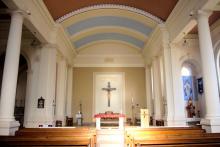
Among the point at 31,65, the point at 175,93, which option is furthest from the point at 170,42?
the point at 31,65

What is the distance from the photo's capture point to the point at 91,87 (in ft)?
44.0

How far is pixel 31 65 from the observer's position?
29.4 feet

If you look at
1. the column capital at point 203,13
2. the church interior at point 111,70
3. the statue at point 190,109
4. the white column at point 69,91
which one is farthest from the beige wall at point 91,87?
the column capital at point 203,13

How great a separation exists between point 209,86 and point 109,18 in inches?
240

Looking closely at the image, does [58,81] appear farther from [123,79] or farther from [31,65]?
[123,79]

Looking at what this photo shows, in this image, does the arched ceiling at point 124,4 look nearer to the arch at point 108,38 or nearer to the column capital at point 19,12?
the column capital at point 19,12

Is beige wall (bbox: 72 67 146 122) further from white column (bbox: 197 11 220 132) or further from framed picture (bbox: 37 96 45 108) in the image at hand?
white column (bbox: 197 11 220 132)

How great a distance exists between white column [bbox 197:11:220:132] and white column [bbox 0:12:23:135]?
5174mm

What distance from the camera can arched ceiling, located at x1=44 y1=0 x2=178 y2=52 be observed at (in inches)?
331

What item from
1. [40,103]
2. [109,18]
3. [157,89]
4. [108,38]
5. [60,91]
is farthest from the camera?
[108,38]

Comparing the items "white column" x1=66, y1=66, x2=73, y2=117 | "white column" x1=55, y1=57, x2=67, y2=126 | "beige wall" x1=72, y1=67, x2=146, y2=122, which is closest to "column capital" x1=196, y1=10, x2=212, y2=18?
"white column" x1=55, y1=57, x2=67, y2=126

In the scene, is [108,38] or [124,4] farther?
[108,38]

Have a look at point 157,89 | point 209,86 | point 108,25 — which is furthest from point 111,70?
point 209,86

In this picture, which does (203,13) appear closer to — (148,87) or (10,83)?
(10,83)
